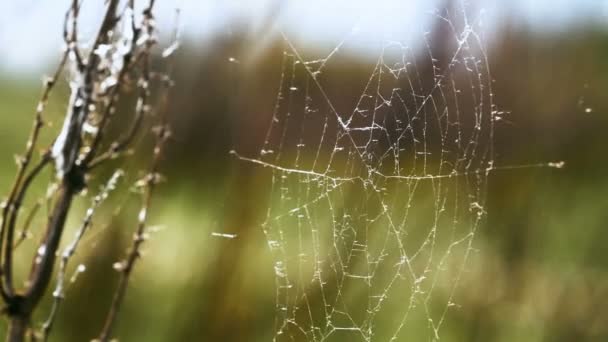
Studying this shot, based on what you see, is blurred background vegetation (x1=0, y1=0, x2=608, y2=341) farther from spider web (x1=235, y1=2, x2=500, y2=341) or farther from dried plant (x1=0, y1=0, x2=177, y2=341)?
dried plant (x1=0, y1=0, x2=177, y2=341)

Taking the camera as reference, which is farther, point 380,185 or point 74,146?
point 380,185

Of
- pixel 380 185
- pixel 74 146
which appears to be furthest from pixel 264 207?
pixel 74 146

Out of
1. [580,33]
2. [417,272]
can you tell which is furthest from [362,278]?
[580,33]

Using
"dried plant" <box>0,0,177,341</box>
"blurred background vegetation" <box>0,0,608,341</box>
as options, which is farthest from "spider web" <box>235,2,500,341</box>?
"dried plant" <box>0,0,177,341</box>

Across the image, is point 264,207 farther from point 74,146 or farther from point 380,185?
point 74,146

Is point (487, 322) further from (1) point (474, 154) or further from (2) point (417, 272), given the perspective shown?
(1) point (474, 154)

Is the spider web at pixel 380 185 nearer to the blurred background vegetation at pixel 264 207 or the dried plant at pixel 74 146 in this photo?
the blurred background vegetation at pixel 264 207
